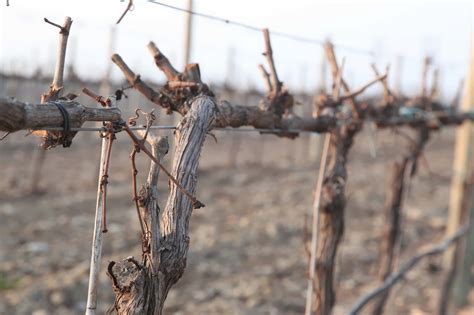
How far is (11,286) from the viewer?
271 inches

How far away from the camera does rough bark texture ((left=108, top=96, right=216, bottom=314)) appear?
191 cm

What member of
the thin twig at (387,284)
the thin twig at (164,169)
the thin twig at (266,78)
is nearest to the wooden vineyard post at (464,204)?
the thin twig at (387,284)

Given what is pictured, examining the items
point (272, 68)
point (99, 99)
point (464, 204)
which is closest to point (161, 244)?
point (99, 99)

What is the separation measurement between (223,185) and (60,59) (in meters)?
12.1

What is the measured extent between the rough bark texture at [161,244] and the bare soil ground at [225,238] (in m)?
1.81

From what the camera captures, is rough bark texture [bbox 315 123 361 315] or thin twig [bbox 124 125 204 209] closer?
thin twig [bbox 124 125 204 209]

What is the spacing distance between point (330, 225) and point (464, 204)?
446 cm

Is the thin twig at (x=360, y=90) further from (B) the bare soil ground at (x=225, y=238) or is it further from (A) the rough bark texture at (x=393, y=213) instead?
(A) the rough bark texture at (x=393, y=213)

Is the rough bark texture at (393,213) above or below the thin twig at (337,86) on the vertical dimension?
below

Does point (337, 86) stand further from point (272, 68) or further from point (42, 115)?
point (42, 115)

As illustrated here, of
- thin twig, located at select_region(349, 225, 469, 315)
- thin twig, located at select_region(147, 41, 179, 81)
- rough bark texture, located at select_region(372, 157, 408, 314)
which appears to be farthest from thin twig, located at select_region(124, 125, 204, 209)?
rough bark texture, located at select_region(372, 157, 408, 314)

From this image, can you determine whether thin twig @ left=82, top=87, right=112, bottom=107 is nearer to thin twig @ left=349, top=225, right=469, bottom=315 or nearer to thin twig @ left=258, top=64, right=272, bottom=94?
thin twig @ left=258, top=64, right=272, bottom=94

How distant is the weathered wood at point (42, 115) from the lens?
5.10 feet

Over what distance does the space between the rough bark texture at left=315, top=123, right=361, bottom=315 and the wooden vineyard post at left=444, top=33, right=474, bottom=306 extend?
409 centimetres
